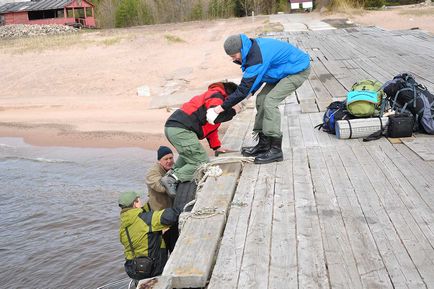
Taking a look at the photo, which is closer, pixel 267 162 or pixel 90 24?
pixel 267 162

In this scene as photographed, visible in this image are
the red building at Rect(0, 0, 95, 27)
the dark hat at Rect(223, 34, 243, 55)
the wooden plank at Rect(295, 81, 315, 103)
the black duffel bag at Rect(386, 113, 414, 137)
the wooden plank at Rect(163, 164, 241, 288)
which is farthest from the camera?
the red building at Rect(0, 0, 95, 27)

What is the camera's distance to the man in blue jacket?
17.1ft

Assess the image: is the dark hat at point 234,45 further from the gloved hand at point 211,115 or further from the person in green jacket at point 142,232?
the person in green jacket at point 142,232

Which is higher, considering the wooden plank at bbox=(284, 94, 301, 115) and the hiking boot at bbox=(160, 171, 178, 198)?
the wooden plank at bbox=(284, 94, 301, 115)

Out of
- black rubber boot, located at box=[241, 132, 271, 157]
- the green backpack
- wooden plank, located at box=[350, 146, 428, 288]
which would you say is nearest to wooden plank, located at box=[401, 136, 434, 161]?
the green backpack

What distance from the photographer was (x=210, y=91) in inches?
218

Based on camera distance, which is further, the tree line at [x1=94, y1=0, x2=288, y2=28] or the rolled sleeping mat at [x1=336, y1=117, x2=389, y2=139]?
the tree line at [x1=94, y1=0, x2=288, y2=28]

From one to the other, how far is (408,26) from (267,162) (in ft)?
70.7

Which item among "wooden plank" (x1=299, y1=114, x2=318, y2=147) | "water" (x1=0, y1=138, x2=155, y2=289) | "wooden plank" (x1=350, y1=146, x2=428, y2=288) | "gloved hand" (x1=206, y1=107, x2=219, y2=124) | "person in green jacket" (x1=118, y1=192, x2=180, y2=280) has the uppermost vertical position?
"gloved hand" (x1=206, y1=107, x2=219, y2=124)

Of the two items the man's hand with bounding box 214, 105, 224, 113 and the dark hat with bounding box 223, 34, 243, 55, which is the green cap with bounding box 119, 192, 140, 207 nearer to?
the man's hand with bounding box 214, 105, 224, 113

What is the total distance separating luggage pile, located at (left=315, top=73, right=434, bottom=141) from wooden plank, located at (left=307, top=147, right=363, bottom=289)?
1324 millimetres

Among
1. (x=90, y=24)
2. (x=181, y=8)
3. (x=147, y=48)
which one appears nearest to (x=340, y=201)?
(x=147, y=48)

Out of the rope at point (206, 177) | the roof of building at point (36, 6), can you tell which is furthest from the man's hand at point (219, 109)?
the roof of building at point (36, 6)

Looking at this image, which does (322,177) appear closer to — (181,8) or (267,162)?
(267,162)
